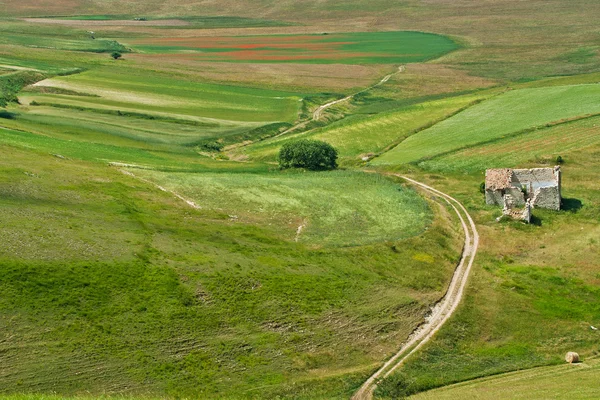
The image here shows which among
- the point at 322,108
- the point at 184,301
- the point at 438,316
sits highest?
the point at 184,301

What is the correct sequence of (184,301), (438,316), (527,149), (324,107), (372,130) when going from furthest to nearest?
(324,107) < (372,130) < (527,149) < (438,316) < (184,301)

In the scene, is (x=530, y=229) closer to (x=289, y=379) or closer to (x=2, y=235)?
(x=289, y=379)

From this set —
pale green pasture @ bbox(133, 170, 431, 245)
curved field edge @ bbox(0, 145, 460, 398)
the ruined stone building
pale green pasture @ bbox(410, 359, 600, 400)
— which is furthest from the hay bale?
the ruined stone building

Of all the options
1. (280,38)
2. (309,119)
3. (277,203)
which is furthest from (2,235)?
(280,38)

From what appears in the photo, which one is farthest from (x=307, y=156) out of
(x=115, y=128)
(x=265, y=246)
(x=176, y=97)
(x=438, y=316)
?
(x=176, y=97)

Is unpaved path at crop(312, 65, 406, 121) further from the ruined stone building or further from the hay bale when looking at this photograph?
the hay bale

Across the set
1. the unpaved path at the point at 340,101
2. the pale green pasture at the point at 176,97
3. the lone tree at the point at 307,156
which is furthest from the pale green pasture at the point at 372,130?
the pale green pasture at the point at 176,97

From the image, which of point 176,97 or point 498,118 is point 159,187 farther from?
point 498,118
